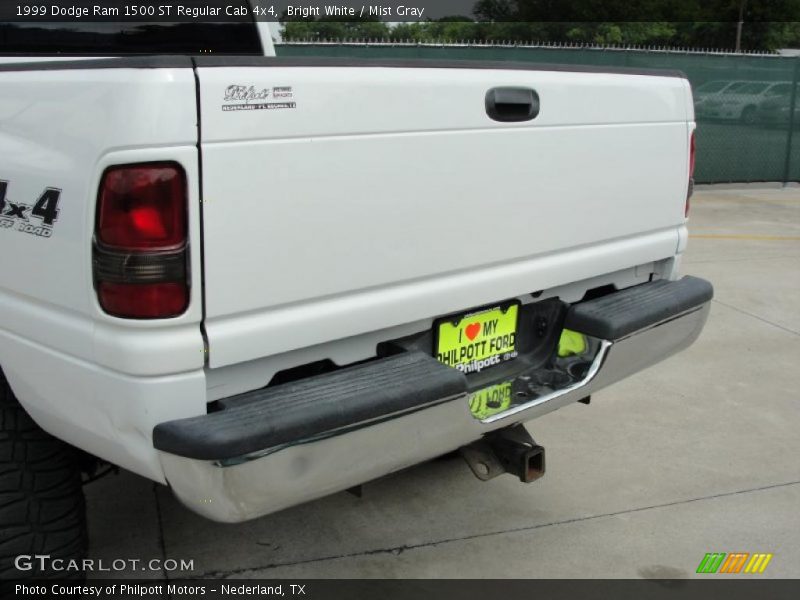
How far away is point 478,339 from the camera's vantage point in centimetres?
308

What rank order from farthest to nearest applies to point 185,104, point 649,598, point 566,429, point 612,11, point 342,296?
point 612,11 → point 566,429 → point 649,598 → point 342,296 → point 185,104

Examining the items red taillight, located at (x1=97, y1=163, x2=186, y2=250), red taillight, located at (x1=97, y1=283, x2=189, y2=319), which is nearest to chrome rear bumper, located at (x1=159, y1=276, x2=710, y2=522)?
red taillight, located at (x1=97, y1=283, x2=189, y2=319)

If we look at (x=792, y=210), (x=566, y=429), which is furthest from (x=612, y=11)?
(x=566, y=429)

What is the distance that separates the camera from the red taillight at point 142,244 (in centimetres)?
219

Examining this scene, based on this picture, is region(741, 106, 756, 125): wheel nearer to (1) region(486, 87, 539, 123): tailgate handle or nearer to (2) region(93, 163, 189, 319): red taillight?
(1) region(486, 87, 539, 123): tailgate handle

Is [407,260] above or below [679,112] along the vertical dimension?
below

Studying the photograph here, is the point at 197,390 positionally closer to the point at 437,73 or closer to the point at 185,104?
the point at 185,104

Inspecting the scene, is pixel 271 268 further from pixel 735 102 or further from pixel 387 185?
pixel 735 102

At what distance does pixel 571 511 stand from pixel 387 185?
1.78m

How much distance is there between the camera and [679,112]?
361 cm

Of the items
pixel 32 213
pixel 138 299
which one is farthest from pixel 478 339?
pixel 32 213

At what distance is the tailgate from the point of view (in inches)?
90.7

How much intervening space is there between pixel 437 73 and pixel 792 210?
1009cm
